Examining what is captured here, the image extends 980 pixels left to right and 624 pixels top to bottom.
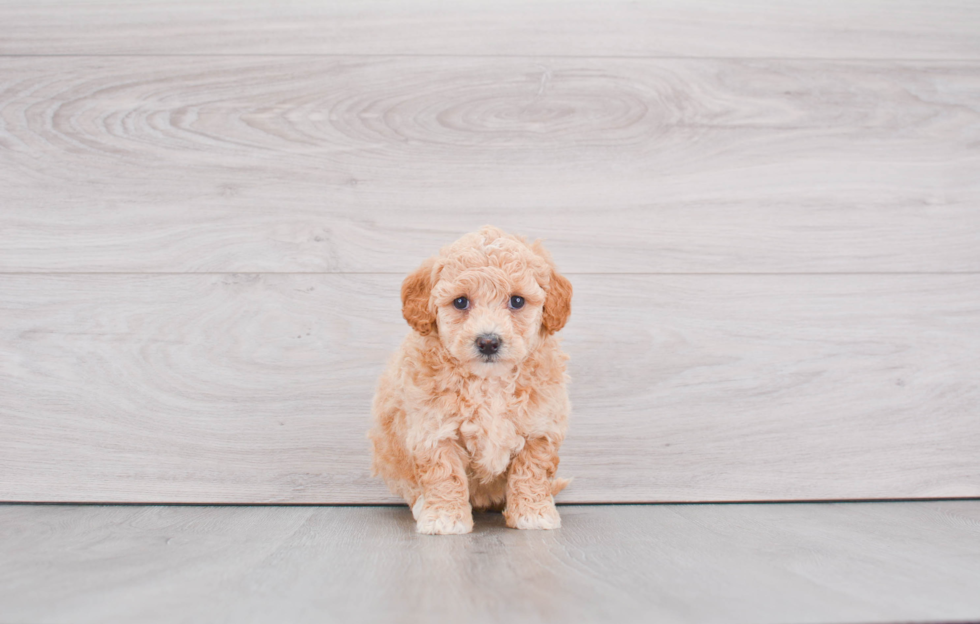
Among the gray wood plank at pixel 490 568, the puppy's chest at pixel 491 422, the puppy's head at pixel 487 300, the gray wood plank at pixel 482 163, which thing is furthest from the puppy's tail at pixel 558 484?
the gray wood plank at pixel 482 163

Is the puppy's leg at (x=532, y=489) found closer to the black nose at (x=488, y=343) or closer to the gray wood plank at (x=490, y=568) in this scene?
the gray wood plank at (x=490, y=568)

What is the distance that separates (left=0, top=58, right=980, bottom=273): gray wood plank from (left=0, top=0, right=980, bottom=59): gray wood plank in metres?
0.04

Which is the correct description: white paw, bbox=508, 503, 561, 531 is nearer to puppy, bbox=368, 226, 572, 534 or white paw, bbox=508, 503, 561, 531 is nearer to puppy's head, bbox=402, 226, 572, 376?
puppy, bbox=368, 226, 572, 534

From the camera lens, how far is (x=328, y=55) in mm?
1562

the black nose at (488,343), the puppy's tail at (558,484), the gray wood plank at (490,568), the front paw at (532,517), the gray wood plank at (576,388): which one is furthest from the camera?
the gray wood plank at (576,388)

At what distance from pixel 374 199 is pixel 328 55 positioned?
331 millimetres

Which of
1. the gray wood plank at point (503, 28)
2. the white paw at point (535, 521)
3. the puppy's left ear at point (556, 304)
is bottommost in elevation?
the white paw at point (535, 521)

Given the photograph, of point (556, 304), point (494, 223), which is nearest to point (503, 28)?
point (494, 223)

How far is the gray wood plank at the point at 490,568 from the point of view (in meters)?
0.80

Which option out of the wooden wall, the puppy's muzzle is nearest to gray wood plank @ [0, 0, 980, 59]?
the wooden wall

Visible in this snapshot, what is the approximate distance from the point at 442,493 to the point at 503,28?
1007 mm

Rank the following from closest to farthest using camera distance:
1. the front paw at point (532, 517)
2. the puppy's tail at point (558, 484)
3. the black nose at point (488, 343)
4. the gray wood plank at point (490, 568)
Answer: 1. the gray wood plank at point (490, 568)
2. the black nose at point (488, 343)
3. the front paw at point (532, 517)
4. the puppy's tail at point (558, 484)

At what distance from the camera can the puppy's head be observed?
3.64 ft

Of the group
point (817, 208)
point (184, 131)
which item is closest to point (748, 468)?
point (817, 208)
